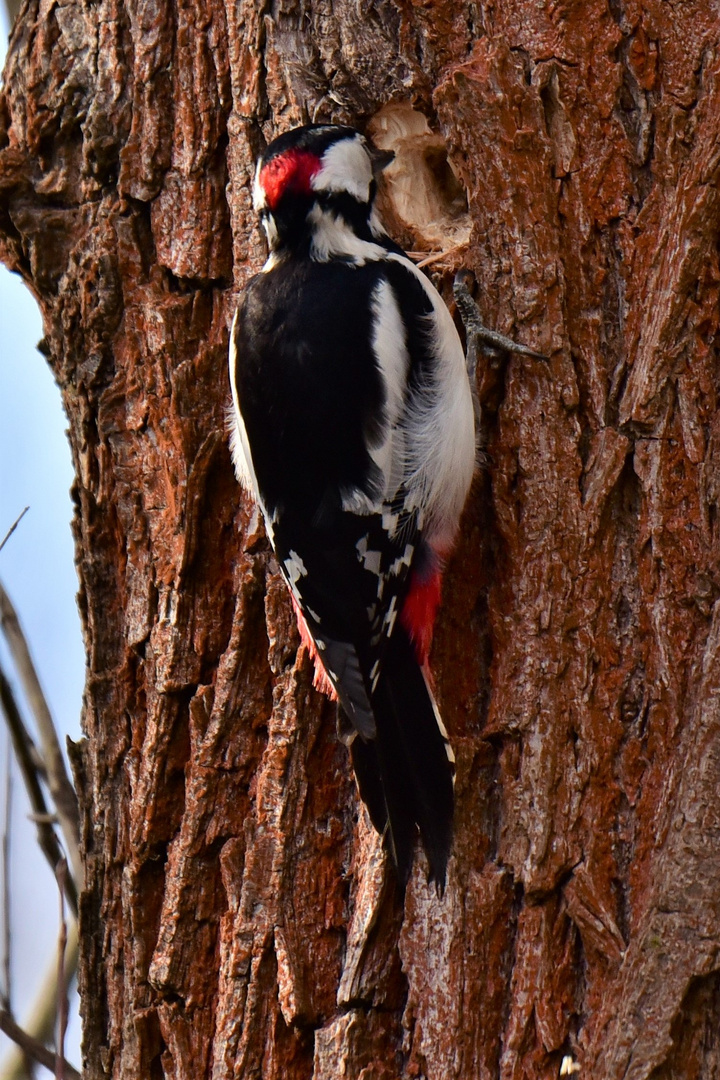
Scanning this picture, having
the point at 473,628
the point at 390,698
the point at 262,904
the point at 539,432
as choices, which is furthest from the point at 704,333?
the point at 262,904

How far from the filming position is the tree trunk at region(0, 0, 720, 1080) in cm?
186

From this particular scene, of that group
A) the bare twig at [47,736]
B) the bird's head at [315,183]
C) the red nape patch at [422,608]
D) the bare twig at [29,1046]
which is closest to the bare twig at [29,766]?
the bare twig at [47,736]

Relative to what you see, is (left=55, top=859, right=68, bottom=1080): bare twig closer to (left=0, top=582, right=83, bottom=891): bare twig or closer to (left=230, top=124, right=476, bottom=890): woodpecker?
(left=0, top=582, right=83, bottom=891): bare twig

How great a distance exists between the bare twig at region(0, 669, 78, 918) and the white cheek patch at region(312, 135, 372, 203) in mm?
1197

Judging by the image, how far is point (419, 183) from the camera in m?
2.50

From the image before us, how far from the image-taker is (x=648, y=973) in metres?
1.73

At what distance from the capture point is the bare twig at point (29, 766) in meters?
2.30

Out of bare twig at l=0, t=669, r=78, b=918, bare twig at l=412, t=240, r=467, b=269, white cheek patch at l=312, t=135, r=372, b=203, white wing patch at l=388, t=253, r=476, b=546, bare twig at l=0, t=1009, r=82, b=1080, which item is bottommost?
bare twig at l=0, t=1009, r=82, b=1080

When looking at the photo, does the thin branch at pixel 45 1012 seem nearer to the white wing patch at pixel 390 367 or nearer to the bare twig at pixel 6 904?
the bare twig at pixel 6 904

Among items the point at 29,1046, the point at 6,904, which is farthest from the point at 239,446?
the point at 29,1046

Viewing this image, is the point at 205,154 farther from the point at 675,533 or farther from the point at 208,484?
the point at 675,533

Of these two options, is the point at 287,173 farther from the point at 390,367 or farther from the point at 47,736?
the point at 47,736

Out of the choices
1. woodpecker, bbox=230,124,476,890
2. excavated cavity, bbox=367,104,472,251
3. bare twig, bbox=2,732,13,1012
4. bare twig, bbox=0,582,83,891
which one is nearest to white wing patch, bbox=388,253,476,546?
woodpecker, bbox=230,124,476,890

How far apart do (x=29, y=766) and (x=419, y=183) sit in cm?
148
